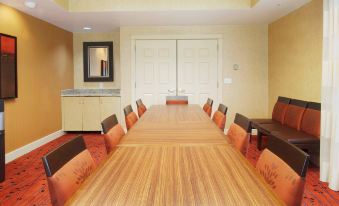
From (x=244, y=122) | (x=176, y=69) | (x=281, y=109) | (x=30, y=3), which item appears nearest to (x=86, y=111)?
(x=176, y=69)

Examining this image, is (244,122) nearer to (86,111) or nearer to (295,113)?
(295,113)

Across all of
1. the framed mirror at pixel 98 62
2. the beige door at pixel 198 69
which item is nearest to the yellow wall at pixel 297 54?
the beige door at pixel 198 69

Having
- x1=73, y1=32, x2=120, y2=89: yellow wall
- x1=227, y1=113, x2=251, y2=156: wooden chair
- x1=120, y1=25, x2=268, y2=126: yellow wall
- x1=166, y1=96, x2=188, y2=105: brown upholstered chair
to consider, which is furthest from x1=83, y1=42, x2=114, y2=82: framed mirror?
x1=227, y1=113, x2=251, y2=156: wooden chair

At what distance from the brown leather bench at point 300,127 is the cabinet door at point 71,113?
3693 millimetres

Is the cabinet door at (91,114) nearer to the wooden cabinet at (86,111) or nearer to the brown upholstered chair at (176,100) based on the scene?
the wooden cabinet at (86,111)

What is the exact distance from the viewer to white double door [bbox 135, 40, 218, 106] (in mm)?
6465

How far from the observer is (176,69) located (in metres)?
6.54

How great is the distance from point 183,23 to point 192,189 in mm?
5257

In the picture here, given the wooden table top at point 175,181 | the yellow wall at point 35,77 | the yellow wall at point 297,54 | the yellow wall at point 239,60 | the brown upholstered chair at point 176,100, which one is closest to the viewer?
the wooden table top at point 175,181

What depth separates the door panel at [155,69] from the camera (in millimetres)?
6469

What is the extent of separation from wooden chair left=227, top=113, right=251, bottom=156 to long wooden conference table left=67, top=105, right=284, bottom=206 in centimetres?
14

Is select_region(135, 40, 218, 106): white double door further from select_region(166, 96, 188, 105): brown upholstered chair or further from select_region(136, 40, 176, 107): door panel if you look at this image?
select_region(166, 96, 188, 105): brown upholstered chair

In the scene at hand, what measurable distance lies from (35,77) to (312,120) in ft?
14.6

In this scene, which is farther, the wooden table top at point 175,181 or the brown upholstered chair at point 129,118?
the brown upholstered chair at point 129,118
